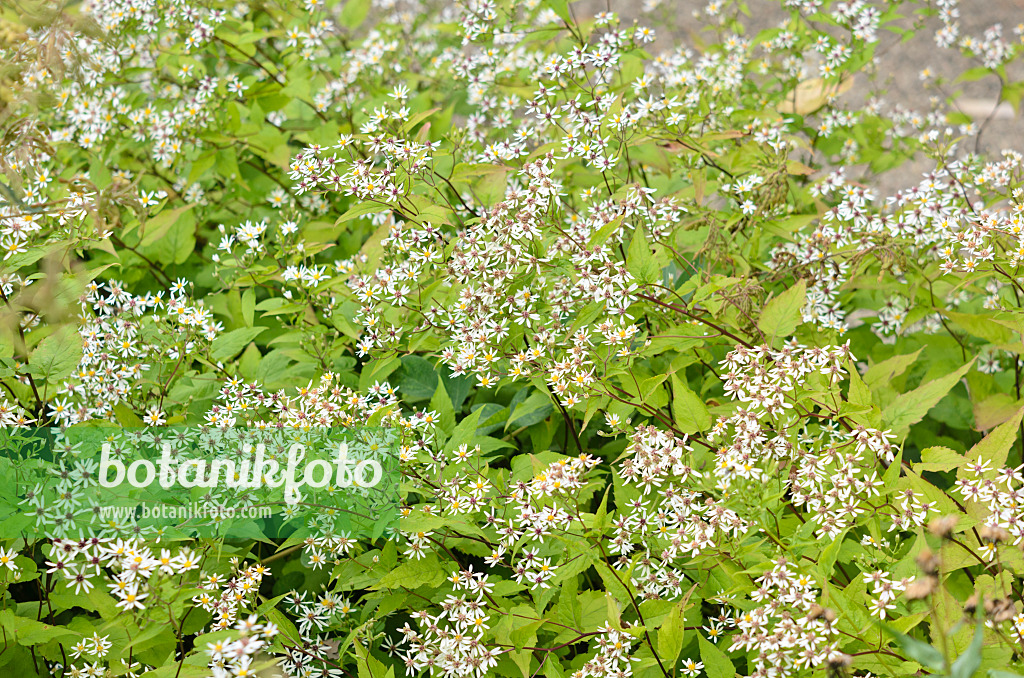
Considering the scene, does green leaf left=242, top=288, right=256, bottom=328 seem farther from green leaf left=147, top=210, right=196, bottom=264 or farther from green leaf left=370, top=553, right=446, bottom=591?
green leaf left=370, top=553, right=446, bottom=591

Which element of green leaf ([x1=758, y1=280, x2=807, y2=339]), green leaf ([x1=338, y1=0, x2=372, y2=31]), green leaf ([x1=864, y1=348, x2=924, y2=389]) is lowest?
green leaf ([x1=864, y1=348, x2=924, y2=389])

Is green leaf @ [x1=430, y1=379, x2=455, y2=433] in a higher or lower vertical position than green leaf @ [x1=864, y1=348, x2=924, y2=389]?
higher

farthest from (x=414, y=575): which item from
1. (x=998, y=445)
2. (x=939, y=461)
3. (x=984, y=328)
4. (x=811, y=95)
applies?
(x=811, y=95)

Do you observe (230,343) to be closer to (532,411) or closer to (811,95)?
(532,411)

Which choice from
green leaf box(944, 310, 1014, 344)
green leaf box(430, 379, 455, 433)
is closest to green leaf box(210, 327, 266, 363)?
green leaf box(430, 379, 455, 433)

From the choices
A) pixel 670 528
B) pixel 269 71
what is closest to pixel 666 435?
pixel 670 528

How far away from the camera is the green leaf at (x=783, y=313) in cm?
224

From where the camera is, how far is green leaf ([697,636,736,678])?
75.2 inches

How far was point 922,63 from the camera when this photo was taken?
23.1ft

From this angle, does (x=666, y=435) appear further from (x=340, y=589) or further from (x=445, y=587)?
(x=340, y=589)

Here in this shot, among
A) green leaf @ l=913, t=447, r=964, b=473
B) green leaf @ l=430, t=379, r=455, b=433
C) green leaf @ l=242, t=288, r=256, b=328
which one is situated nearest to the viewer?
green leaf @ l=913, t=447, r=964, b=473

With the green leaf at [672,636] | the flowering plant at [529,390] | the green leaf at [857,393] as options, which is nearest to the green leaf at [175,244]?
the flowering plant at [529,390]

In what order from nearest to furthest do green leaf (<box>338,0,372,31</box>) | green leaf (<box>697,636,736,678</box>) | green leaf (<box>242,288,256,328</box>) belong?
green leaf (<box>697,636,736,678</box>) → green leaf (<box>242,288,256,328</box>) → green leaf (<box>338,0,372,31</box>)

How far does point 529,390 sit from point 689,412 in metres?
0.66
